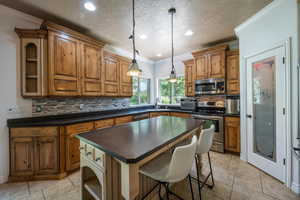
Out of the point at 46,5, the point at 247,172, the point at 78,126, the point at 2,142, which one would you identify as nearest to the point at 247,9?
the point at 247,172

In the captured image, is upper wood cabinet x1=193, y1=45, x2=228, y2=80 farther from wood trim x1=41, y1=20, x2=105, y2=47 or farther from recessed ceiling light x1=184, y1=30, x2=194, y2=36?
wood trim x1=41, y1=20, x2=105, y2=47

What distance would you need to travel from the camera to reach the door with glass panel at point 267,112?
207 centimetres

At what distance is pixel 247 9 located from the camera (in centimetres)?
226

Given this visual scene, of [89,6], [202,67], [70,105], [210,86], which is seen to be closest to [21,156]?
[70,105]

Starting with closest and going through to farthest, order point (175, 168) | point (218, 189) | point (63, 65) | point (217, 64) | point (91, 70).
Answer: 1. point (175, 168)
2. point (218, 189)
3. point (63, 65)
4. point (91, 70)
5. point (217, 64)

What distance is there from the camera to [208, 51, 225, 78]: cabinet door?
3.39 m

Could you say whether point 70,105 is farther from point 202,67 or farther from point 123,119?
point 202,67

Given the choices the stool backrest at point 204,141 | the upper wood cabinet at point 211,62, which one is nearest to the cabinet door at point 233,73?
the upper wood cabinet at point 211,62

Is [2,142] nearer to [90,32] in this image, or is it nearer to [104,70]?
[104,70]

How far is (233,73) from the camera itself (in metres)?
3.31

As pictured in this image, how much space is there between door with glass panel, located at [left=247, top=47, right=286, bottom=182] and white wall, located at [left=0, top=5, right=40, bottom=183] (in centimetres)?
436

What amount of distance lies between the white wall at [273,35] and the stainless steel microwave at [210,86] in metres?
0.62

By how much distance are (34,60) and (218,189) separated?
3.77 metres

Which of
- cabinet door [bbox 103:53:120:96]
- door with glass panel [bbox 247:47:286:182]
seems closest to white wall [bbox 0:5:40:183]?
cabinet door [bbox 103:53:120:96]
